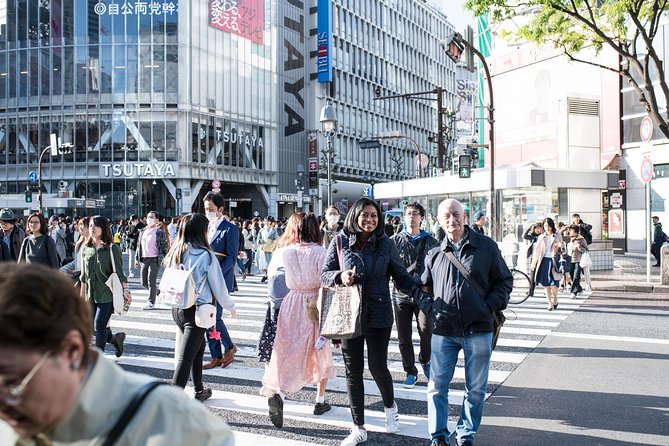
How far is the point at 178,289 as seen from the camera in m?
5.35

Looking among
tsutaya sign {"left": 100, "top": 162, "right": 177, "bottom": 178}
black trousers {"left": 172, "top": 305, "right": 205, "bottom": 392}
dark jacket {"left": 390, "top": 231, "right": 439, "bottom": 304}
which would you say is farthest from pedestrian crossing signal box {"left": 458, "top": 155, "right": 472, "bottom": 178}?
tsutaya sign {"left": 100, "top": 162, "right": 177, "bottom": 178}

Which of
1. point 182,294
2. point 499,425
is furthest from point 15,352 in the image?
point 499,425

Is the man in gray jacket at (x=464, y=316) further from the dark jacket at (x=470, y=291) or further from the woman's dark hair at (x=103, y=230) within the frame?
the woman's dark hair at (x=103, y=230)

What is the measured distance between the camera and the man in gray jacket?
177 inches

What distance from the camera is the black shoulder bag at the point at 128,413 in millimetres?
1382

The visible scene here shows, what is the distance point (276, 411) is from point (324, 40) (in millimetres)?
62917

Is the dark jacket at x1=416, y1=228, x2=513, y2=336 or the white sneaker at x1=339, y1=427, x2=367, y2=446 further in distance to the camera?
the white sneaker at x1=339, y1=427, x2=367, y2=446

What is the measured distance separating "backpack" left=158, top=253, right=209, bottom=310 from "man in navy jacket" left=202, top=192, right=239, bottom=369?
1.99m

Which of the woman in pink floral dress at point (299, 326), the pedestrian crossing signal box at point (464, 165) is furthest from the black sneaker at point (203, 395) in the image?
the pedestrian crossing signal box at point (464, 165)

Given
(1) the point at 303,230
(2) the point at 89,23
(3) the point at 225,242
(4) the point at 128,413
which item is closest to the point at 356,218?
(1) the point at 303,230

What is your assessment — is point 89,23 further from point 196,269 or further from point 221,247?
point 196,269

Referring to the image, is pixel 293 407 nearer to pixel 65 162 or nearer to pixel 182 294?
pixel 182 294

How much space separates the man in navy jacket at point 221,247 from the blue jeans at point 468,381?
3.44 m

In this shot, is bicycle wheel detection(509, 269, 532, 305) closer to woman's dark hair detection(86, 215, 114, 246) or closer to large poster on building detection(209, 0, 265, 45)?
woman's dark hair detection(86, 215, 114, 246)
